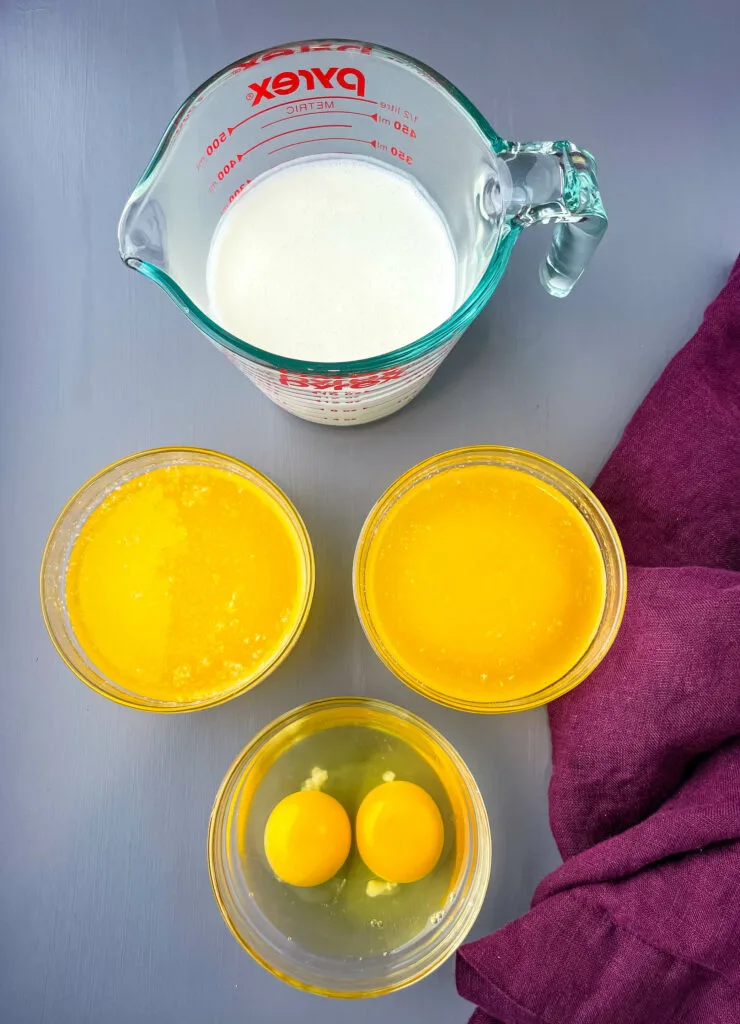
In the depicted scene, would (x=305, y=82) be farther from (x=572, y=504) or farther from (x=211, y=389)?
(x=572, y=504)

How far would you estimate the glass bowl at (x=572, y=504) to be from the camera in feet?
2.52

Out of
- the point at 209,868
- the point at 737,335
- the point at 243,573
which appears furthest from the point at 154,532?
the point at 737,335

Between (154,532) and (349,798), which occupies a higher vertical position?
(154,532)

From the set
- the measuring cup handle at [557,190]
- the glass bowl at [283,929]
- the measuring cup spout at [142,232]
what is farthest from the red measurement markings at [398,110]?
the glass bowl at [283,929]

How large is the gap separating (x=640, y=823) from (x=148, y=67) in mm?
959

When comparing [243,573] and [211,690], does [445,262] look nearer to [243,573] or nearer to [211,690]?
[243,573]

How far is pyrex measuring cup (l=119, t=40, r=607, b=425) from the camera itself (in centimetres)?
61

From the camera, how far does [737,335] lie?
0.82 metres

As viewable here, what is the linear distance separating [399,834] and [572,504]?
0.37 m

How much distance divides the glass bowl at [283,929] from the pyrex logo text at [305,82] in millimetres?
565

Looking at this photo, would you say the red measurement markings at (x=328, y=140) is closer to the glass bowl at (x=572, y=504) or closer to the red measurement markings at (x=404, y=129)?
the red measurement markings at (x=404, y=129)

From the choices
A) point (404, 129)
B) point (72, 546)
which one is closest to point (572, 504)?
Answer: point (404, 129)

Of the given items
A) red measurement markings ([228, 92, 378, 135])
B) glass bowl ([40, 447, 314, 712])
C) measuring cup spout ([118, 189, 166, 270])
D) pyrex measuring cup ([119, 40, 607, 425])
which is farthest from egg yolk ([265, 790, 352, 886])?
red measurement markings ([228, 92, 378, 135])

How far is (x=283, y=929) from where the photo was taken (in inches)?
32.9
